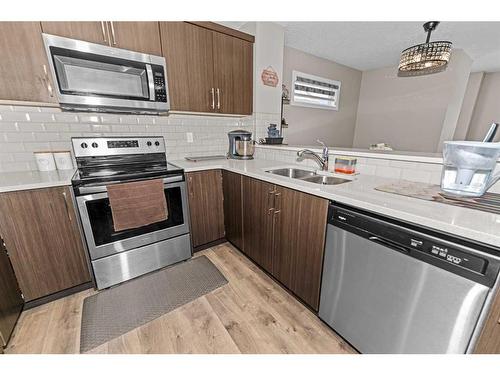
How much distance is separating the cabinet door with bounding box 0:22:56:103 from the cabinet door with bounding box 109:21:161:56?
446mm

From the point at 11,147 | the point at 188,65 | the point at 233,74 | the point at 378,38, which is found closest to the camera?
the point at 11,147

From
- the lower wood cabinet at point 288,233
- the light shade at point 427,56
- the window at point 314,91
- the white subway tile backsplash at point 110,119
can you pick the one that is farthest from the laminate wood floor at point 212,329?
the window at point 314,91

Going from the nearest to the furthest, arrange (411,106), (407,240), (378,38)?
(407,240)
(378,38)
(411,106)

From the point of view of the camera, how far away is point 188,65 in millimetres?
1916

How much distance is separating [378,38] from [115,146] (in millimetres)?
3564

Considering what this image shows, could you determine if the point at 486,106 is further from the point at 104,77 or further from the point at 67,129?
the point at 67,129

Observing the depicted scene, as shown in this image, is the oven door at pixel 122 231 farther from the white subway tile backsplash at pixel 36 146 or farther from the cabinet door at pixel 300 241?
the cabinet door at pixel 300 241

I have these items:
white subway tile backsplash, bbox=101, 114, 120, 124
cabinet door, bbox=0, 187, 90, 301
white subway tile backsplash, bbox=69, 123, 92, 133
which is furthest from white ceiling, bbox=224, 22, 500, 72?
cabinet door, bbox=0, 187, 90, 301

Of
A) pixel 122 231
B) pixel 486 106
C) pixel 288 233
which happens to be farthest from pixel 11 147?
pixel 486 106

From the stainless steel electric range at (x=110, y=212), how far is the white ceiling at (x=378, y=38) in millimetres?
1826

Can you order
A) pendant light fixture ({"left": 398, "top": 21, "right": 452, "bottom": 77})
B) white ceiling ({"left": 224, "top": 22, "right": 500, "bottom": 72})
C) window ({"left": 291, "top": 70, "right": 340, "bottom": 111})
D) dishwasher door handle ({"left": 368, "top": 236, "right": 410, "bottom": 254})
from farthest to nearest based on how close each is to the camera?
1. window ({"left": 291, "top": 70, "right": 340, "bottom": 111})
2. white ceiling ({"left": 224, "top": 22, "right": 500, "bottom": 72})
3. pendant light fixture ({"left": 398, "top": 21, "right": 452, "bottom": 77})
4. dishwasher door handle ({"left": 368, "top": 236, "right": 410, "bottom": 254})

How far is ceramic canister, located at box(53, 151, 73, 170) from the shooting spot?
1575 millimetres

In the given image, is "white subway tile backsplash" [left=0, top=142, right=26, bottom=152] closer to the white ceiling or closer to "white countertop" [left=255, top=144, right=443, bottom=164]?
the white ceiling
